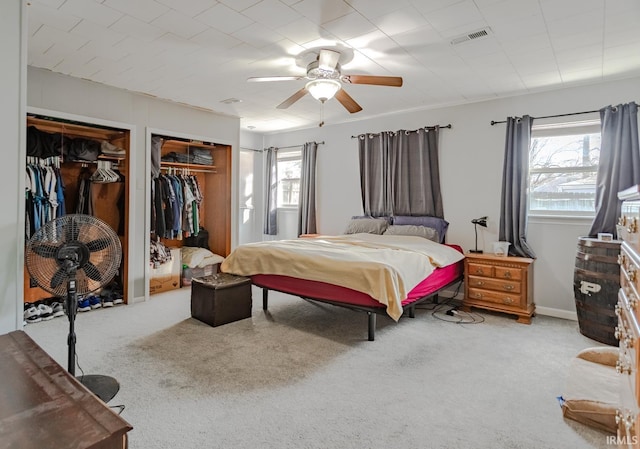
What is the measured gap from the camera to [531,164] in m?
4.02

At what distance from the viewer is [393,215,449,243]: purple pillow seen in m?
4.50

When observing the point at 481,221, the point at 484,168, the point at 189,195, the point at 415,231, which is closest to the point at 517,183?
the point at 484,168

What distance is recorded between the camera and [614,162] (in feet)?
11.1

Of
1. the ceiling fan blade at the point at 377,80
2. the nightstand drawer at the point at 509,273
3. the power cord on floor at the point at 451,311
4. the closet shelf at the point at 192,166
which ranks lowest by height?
the power cord on floor at the point at 451,311

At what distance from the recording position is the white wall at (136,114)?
11.5 ft

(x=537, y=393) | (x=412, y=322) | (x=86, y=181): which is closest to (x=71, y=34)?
(x=86, y=181)

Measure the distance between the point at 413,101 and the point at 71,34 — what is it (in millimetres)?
3424

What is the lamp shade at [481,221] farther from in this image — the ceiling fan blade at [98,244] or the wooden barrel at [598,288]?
the ceiling fan blade at [98,244]

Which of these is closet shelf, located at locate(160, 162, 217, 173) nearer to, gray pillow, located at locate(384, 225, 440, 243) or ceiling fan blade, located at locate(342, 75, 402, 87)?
gray pillow, located at locate(384, 225, 440, 243)

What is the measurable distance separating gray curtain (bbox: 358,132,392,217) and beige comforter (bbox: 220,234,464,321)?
2.84ft

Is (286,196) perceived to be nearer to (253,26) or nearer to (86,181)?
(86,181)

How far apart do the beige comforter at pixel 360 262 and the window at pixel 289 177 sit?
2.27 m

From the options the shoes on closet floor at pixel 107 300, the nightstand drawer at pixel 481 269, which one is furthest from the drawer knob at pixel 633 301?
the shoes on closet floor at pixel 107 300

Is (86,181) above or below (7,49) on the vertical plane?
below
